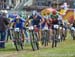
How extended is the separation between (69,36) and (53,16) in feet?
13.4

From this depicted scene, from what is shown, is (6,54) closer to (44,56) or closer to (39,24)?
(44,56)

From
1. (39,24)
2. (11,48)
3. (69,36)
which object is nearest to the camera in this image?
(11,48)

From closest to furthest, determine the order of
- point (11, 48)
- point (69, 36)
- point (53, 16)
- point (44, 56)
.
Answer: point (44, 56), point (11, 48), point (53, 16), point (69, 36)

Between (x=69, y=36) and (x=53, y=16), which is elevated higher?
(x=53, y=16)

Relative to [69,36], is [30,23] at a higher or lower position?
higher

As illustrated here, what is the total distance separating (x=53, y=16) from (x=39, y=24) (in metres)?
1.84

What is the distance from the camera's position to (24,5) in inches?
2079

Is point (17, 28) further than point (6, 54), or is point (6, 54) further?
point (17, 28)

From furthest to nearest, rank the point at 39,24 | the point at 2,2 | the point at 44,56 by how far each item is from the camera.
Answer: the point at 2,2 < the point at 39,24 < the point at 44,56

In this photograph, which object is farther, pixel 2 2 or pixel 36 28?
pixel 2 2

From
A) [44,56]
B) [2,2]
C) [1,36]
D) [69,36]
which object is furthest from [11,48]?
[2,2]

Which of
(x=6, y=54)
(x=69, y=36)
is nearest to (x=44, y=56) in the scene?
(x=6, y=54)

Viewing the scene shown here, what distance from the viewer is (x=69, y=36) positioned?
2592 centimetres

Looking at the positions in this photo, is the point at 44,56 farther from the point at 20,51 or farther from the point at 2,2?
the point at 2,2
